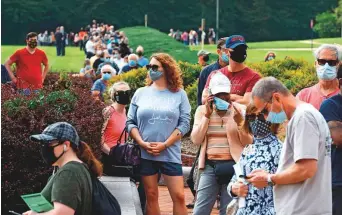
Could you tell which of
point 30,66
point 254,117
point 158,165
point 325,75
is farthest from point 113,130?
point 30,66

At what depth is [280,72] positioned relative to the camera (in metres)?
18.6

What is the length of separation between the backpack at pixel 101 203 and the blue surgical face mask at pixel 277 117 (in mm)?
1243

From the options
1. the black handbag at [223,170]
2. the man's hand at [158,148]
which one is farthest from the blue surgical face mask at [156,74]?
the black handbag at [223,170]

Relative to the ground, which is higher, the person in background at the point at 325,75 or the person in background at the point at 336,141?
the person in background at the point at 325,75

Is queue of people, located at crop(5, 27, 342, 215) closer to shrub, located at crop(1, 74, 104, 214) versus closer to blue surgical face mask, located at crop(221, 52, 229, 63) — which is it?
Answer: blue surgical face mask, located at crop(221, 52, 229, 63)

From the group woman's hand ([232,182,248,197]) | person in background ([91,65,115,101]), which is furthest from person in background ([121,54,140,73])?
woman's hand ([232,182,248,197])

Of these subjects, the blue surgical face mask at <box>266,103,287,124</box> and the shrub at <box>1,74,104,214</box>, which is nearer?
the blue surgical face mask at <box>266,103,287,124</box>

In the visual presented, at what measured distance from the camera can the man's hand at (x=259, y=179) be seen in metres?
6.84

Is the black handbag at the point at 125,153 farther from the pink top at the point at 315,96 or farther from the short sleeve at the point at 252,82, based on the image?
the pink top at the point at 315,96

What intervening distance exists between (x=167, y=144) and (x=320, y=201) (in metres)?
3.71

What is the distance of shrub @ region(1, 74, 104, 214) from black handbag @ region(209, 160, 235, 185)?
1.69m

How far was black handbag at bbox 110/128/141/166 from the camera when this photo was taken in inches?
405

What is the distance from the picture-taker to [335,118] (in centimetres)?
794

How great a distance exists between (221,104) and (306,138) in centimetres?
262
